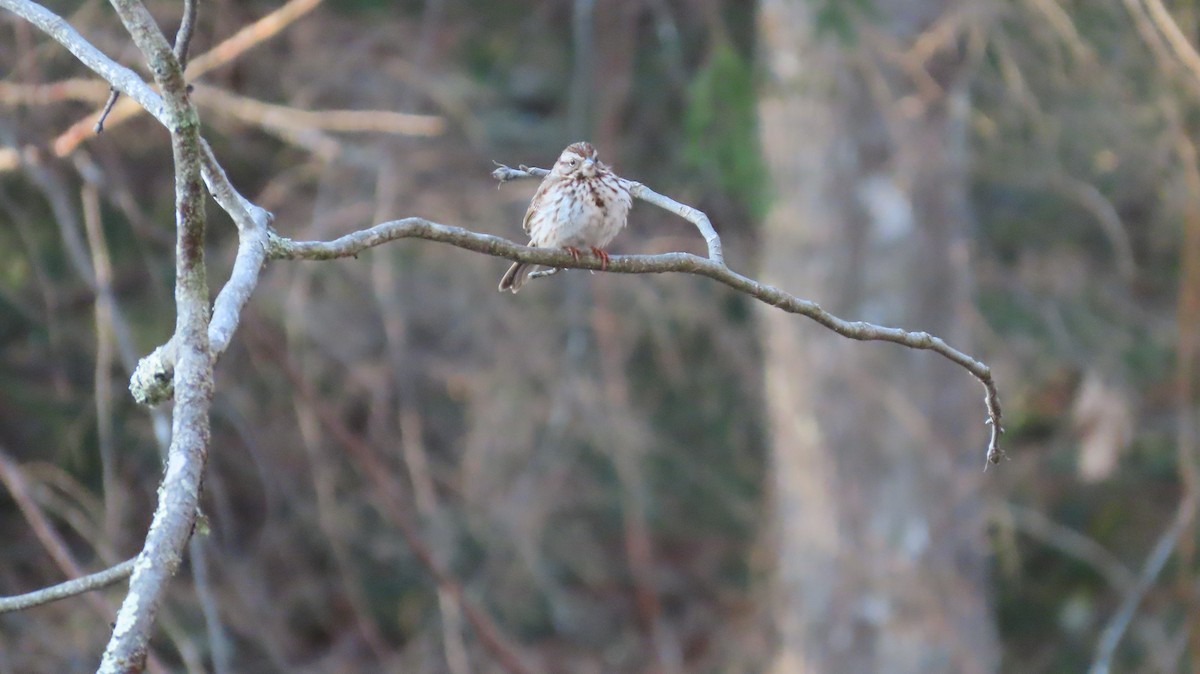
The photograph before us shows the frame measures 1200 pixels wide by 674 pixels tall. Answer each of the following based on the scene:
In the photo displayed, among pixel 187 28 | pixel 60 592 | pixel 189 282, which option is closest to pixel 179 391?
pixel 189 282

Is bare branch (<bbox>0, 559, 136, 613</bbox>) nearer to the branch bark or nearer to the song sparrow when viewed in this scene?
the branch bark

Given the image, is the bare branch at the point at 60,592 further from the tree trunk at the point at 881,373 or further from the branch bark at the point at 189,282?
the tree trunk at the point at 881,373

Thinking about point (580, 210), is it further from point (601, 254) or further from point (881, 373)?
point (881, 373)

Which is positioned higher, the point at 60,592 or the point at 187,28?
the point at 187,28

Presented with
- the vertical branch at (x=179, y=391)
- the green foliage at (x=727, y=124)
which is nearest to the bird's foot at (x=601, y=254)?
the vertical branch at (x=179, y=391)

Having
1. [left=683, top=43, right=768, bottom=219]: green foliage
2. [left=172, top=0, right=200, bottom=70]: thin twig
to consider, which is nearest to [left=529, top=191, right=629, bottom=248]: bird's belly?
[left=172, top=0, right=200, bottom=70]: thin twig

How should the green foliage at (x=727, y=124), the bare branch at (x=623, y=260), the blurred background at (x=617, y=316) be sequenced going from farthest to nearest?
the green foliage at (x=727, y=124)
the blurred background at (x=617, y=316)
the bare branch at (x=623, y=260)
